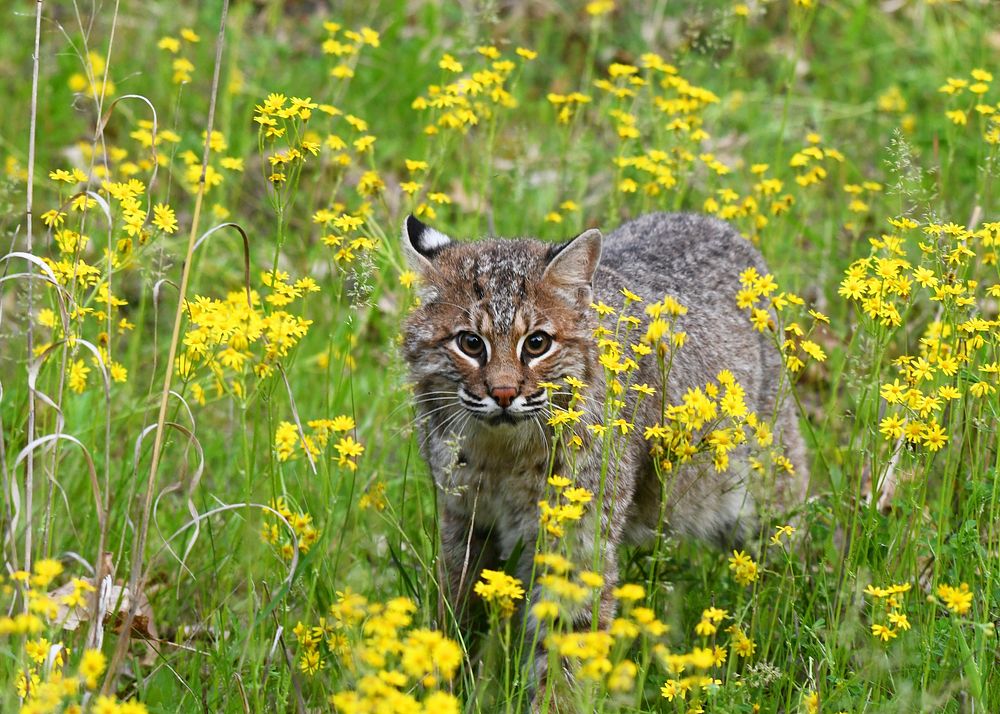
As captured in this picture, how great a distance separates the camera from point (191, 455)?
6.79 m

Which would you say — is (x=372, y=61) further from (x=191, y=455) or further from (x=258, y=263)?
(x=191, y=455)

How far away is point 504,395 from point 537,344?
37 centimetres

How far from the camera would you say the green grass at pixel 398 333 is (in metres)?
4.64

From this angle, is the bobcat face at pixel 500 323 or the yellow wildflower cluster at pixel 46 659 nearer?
the yellow wildflower cluster at pixel 46 659

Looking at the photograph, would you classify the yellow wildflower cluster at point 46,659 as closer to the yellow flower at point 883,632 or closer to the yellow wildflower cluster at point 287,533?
the yellow wildflower cluster at point 287,533

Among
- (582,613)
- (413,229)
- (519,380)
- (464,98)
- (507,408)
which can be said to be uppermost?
(464,98)

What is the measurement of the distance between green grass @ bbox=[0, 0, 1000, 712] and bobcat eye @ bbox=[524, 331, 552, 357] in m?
0.54

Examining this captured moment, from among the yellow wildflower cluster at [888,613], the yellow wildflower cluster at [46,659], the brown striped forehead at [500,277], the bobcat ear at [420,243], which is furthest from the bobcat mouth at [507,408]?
the yellow wildflower cluster at [46,659]

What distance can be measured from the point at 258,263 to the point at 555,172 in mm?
2134

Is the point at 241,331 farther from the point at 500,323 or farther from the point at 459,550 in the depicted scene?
the point at 459,550

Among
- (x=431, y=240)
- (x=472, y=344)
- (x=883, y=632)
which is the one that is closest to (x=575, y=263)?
(x=472, y=344)

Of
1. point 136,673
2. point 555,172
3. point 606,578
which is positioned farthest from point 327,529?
point 555,172

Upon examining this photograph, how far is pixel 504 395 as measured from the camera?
4.99 m

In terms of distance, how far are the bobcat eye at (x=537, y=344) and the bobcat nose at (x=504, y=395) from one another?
0.27 m
